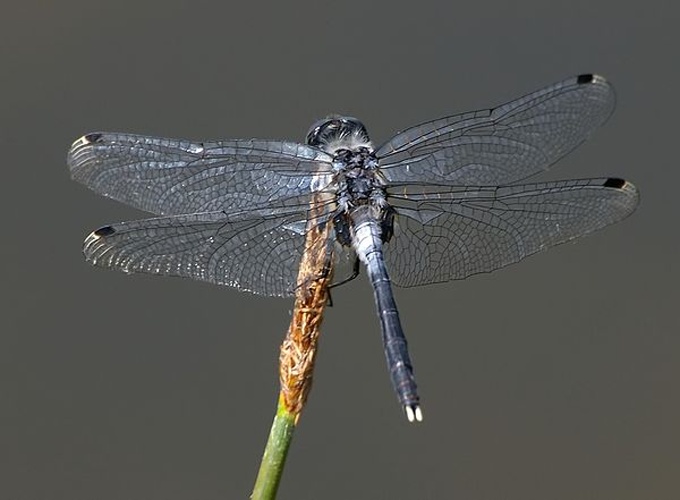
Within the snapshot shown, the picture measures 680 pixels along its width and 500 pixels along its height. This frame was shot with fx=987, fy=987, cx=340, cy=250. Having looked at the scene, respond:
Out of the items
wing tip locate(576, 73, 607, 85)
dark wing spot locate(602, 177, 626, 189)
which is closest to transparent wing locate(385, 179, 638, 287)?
dark wing spot locate(602, 177, 626, 189)

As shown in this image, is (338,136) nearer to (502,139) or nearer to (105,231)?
(502,139)

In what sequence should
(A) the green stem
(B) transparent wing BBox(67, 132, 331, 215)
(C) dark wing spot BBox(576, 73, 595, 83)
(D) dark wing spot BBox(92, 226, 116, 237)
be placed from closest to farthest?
1. (A) the green stem
2. (D) dark wing spot BBox(92, 226, 116, 237)
3. (B) transparent wing BBox(67, 132, 331, 215)
4. (C) dark wing spot BBox(576, 73, 595, 83)

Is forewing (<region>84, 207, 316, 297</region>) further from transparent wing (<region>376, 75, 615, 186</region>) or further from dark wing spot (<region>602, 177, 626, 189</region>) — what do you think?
dark wing spot (<region>602, 177, 626, 189</region>)

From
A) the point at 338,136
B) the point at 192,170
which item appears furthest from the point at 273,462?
the point at 338,136

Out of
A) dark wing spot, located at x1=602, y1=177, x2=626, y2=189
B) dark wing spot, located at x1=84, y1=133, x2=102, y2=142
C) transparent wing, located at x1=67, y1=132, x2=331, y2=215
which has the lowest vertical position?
dark wing spot, located at x1=602, y1=177, x2=626, y2=189

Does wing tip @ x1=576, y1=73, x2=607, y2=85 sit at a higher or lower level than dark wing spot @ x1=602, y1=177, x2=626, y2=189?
higher

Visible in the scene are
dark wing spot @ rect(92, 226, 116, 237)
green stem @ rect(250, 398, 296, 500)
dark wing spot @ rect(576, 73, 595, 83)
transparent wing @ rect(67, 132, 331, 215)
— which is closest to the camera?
green stem @ rect(250, 398, 296, 500)

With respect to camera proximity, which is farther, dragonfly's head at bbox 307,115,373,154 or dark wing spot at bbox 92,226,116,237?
dragonfly's head at bbox 307,115,373,154
